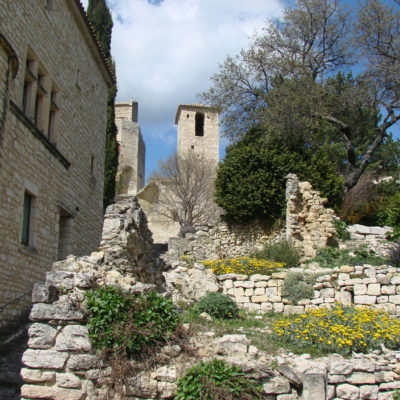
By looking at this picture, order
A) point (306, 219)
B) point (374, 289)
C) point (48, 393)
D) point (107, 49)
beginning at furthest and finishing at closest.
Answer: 1. point (107, 49)
2. point (306, 219)
3. point (374, 289)
4. point (48, 393)

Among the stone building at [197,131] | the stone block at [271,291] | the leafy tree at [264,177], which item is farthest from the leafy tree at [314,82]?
the stone building at [197,131]

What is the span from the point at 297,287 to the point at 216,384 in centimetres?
646

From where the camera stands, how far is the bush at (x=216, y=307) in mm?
10116

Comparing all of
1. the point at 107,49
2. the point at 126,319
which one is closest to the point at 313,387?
the point at 126,319

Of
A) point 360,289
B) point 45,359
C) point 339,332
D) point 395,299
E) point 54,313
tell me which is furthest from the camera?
point 360,289

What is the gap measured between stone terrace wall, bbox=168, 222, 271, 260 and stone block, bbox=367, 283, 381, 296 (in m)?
6.99

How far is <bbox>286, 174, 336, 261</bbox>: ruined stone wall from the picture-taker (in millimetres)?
16875

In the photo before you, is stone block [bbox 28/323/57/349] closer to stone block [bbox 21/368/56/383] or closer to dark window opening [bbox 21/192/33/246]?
stone block [bbox 21/368/56/383]

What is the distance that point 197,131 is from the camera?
51438 millimetres

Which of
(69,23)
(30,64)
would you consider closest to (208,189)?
→ (69,23)

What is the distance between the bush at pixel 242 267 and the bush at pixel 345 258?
5.75ft

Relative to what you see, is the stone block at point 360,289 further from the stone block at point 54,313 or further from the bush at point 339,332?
the stone block at point 54,313

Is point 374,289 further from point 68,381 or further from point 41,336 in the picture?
point 41,336

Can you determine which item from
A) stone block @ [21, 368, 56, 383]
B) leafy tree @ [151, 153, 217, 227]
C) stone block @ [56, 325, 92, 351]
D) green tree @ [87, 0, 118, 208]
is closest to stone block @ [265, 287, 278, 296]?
stone block @ [56, 325, 92, 351]
